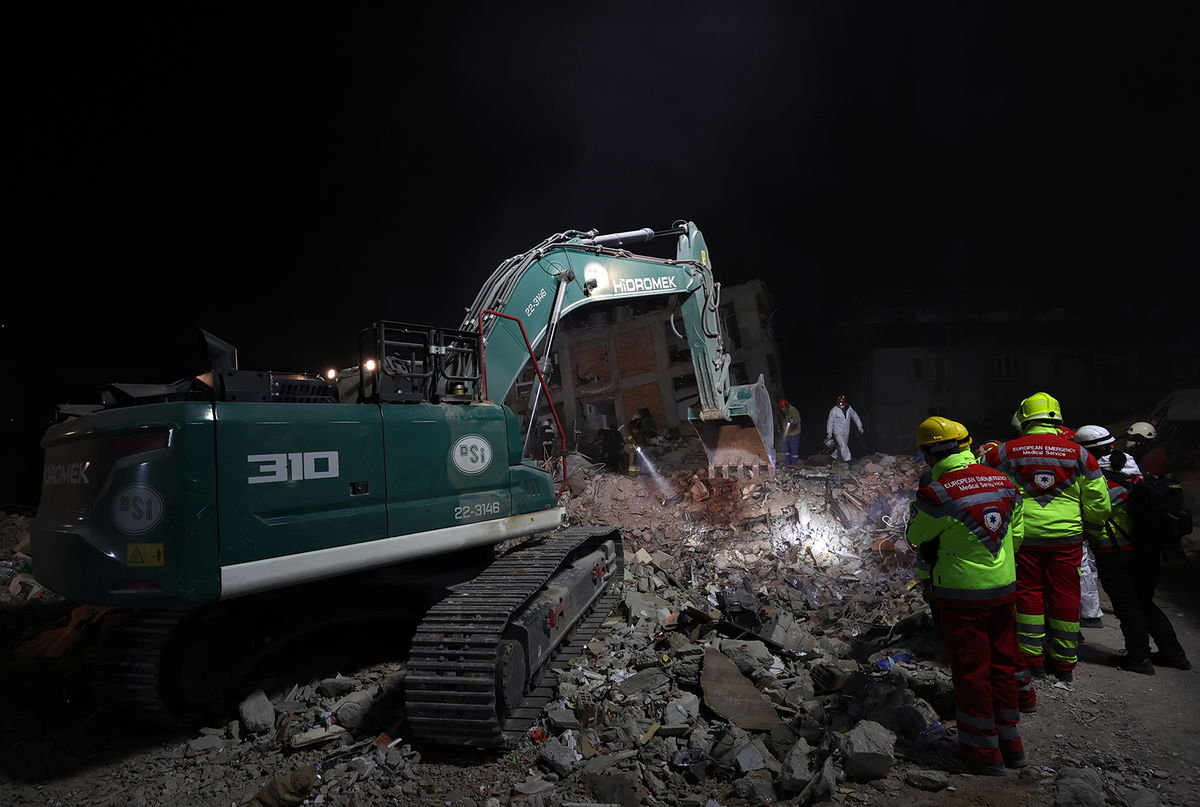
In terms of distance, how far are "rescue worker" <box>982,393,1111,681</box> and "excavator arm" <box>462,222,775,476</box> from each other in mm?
3844

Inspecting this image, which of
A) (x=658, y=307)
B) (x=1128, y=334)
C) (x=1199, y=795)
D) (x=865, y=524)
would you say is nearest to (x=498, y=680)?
(x=1199, y=795)

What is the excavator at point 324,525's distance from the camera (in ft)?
10.3

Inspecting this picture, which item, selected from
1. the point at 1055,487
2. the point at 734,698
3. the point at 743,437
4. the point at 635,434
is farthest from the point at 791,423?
the point at 734,698

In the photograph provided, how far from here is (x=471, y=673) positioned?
3434 millimetres

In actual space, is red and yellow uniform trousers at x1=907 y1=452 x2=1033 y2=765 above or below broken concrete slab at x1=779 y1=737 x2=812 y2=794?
above

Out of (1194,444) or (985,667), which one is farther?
(1194,444)

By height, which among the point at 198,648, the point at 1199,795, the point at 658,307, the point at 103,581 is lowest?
the point at 1199,795

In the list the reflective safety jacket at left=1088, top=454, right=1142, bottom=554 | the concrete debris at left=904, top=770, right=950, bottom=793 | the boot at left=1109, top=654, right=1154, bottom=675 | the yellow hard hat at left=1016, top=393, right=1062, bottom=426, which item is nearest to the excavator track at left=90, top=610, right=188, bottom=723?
the concrete debris at left=904, top=770, right=950, bottom=793

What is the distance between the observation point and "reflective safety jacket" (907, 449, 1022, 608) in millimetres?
3205

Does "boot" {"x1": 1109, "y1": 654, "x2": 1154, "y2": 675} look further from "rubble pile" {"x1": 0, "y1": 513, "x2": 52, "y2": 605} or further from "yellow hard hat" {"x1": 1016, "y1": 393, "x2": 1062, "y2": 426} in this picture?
"rubble pile" {"x1": 0, "y1": 513, "x2": 52, "y2": 605}

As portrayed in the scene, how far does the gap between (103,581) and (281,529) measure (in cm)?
83

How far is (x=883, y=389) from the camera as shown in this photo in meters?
20.4

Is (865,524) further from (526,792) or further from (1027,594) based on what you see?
(526,792)

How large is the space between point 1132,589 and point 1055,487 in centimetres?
113
